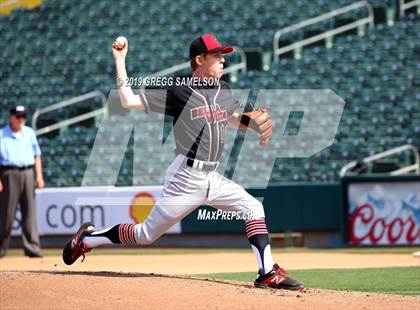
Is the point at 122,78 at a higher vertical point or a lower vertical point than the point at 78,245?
higher

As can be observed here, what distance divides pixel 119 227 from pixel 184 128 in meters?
1.07

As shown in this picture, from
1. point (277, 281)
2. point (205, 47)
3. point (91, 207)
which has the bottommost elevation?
point (91, 207)

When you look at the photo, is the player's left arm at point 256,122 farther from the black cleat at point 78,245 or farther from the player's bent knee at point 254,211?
the black cleat at point 78,245

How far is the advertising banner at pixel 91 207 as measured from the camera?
1811cm

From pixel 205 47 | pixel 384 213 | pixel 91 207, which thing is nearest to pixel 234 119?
pixel 205 47

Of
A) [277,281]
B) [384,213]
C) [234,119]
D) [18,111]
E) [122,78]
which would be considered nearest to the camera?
[122,78]

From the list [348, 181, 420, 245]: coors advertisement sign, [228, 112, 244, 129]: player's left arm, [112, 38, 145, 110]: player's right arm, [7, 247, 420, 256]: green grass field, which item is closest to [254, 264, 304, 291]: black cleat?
[228, 112, 244, 129]: player's left arm

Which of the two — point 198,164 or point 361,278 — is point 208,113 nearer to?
point 198,164

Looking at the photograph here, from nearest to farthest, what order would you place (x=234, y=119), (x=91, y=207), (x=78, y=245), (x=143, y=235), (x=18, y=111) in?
1. (x=143, y=235)
2. (x=234, y=119)
3. (x=78, y=245)
4. (x=18, y=111)
5. (x=91, y=207)

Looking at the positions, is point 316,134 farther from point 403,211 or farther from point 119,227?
point 119,227

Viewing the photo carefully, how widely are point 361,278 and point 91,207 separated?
8.55m

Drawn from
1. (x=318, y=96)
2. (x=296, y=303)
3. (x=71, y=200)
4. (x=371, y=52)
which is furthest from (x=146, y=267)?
(x=371, y=52)

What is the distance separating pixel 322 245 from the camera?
17562 mm

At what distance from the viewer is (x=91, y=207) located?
60.1ft
